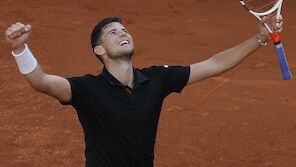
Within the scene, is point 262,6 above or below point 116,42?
below

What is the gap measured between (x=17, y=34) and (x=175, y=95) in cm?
515

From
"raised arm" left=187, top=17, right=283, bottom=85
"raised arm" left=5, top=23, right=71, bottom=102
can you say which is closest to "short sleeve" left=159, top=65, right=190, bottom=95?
"raised arm" left=187, top=17, right=283, bottom=85

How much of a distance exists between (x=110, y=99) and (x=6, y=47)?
673cm

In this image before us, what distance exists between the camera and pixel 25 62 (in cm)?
367

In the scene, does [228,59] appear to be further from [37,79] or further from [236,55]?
[37,79]

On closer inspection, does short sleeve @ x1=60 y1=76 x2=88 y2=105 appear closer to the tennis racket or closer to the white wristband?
the white wristband

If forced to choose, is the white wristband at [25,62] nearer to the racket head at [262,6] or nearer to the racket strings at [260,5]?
the racket head at [262,6]

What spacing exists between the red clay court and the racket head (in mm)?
1934

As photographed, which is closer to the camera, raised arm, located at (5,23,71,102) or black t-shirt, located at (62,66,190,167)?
raised arm, located at (5,23,71,102)

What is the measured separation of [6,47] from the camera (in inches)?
409

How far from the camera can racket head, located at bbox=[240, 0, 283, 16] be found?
4745 millimetres

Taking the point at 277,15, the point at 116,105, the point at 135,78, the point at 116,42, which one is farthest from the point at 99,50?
the point at 277,15

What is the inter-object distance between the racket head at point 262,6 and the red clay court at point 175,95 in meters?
1.93

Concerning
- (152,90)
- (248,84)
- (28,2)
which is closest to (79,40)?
(28,2)
